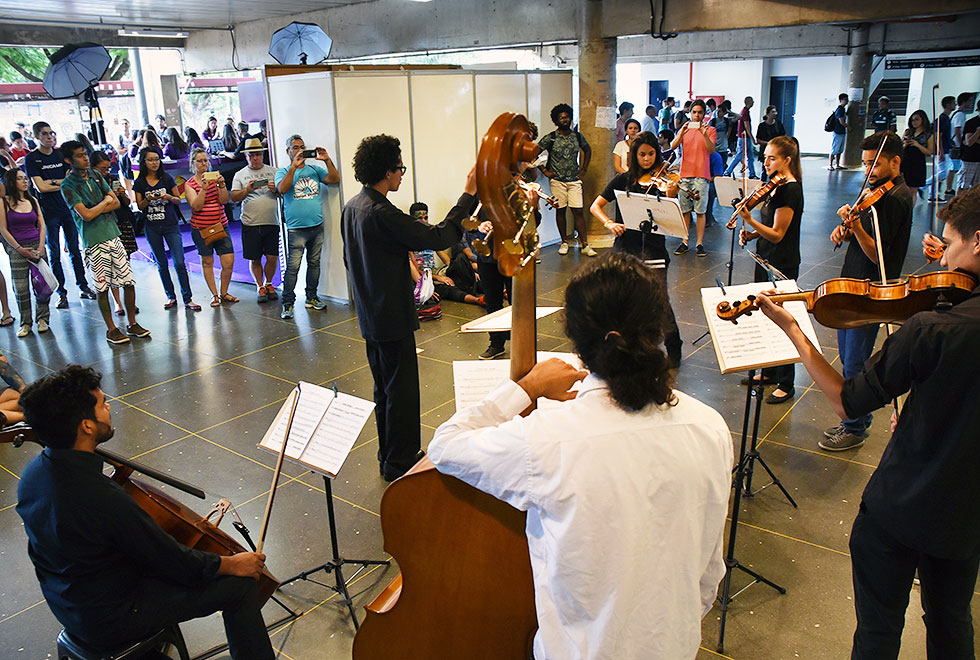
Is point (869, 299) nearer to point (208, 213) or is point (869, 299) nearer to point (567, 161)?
point (208, 213)

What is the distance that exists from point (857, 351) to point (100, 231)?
6.29m

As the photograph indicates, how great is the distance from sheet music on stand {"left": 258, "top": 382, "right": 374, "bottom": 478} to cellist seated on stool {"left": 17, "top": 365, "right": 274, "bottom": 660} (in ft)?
1.84

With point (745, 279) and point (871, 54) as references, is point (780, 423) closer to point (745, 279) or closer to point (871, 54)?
point (745, 279)

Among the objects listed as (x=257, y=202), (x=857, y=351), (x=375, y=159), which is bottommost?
(x=857, y=351)

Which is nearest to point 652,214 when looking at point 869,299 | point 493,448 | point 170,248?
point 869,299

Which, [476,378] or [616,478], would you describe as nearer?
[616,478]

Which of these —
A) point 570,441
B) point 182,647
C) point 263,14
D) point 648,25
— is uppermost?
point 263,14

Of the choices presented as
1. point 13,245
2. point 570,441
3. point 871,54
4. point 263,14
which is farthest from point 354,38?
point 570,441

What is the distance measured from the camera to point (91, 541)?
224 centimetres

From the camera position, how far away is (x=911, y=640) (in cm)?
299

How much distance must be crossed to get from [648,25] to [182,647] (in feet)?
28.1

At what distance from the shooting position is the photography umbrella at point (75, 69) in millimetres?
9109

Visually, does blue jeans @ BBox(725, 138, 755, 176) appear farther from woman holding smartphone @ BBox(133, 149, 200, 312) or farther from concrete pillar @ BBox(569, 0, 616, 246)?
woman holding smartphone @ BBox(133, 149, 200, 312)

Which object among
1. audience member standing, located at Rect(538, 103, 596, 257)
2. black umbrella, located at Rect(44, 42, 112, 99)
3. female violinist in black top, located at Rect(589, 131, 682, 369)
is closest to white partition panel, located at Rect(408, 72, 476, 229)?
audience member standing, located at Rect(538, 103, 596, 257)
